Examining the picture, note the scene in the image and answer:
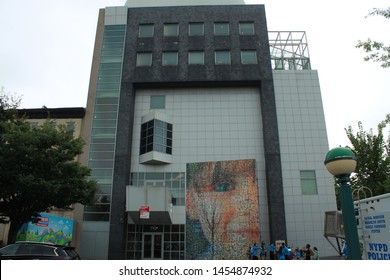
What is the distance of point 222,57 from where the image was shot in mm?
31688

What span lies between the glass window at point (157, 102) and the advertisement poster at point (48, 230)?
13310 mm

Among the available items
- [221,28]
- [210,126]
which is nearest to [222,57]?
[221,28]

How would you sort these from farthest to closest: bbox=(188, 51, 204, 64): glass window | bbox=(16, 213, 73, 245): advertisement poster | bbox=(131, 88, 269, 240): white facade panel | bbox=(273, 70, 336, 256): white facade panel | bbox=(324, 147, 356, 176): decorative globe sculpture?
bbox=(188, 51, 204, 64): glass window, bbox=(131, 88, 269, 240): white facade panel, bbox=(273, 70, 336, 256): white facade panel, bbox=(16, 213, 73, 245): advertisement poster, bbox=(324, 147, 356, 176): decorative globe sculpture

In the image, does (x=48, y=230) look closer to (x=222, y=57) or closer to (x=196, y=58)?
(x=196, y=58)

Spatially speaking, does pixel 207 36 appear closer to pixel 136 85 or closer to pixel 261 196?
pixel 136 85

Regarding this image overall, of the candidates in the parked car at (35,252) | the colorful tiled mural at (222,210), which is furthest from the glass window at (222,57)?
the parked car at (35,252)

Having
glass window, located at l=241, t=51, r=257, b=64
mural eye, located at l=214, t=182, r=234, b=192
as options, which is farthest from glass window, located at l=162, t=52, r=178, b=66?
mural eye, located at l=214, t=182, r=234, b=192

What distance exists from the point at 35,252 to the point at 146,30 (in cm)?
2673

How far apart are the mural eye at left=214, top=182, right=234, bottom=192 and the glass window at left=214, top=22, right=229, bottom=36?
1603 centimetres

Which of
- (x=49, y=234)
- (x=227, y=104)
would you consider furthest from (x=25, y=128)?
(x=227, y=104)

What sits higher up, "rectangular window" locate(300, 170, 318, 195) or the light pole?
"rectangular window" locate(300, 170, 318, 195)

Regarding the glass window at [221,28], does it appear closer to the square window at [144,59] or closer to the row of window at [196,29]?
the row of window at [196,29]

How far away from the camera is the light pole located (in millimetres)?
6090

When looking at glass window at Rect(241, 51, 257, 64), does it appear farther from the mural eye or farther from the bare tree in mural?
the bare tree in mural
